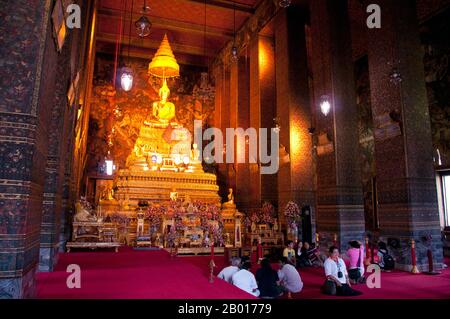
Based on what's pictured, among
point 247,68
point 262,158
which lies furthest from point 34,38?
point 247,68

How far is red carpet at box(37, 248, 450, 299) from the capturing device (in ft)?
12.5

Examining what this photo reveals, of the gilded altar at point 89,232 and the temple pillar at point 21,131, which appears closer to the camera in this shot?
the temple pillar at point 21,131

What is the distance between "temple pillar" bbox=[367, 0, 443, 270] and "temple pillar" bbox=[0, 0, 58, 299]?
6205 mm

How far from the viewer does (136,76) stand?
16516mm

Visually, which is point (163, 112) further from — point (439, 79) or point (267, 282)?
point (267, 282)

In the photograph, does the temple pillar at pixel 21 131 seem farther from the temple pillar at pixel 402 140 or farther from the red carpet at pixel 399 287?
the temple pillar at pixel 402 140

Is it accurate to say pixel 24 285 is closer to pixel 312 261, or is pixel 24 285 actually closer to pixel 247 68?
pixel 312 261

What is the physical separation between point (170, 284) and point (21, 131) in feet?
8.43

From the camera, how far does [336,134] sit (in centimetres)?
823

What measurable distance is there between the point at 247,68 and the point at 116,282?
1125 centimetres

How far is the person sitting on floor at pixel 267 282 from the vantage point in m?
4.16

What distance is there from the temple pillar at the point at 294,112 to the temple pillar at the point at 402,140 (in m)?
2.79

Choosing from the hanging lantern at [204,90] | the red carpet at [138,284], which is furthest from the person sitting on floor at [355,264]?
the hanging lantern at [204,90]
